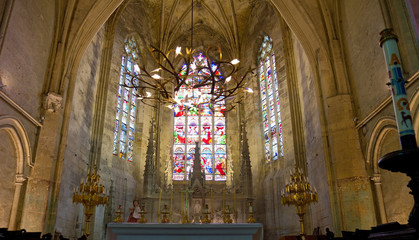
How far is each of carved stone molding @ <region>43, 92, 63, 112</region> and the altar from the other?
262 inches

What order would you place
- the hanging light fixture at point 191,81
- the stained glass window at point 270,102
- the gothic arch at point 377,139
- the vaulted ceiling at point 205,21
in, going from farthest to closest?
the vaulted ceiling at point 205,21
the stained glass window at point 270,102
the hanging light fixture at point 191,81
the gothic arch at point 377,139

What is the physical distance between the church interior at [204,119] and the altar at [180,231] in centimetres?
142

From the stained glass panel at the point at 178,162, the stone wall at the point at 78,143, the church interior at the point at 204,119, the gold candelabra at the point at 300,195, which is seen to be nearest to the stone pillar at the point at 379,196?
the church interior at the point at 204,119

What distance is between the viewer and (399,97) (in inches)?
106

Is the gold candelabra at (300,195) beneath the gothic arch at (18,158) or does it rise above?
beneath

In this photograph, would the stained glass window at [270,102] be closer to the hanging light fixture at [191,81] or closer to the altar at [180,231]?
the hanging light fixture at [191,81]

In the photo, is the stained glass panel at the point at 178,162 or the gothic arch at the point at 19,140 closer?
the gothic arch at the point at 19,140

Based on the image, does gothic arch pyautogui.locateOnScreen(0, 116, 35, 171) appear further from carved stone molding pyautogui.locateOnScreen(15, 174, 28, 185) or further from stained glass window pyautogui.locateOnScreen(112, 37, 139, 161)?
stained glass window pyautogui.locateOnScreen(112, 37, 139, 161)

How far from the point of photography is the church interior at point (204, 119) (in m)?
8.44

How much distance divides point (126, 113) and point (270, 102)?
22.2 feet

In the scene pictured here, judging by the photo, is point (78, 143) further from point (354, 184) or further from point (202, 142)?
point (354, 184)

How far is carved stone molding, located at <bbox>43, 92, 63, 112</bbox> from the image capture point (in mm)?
10062

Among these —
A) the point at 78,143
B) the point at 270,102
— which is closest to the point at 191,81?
the point at 270,102

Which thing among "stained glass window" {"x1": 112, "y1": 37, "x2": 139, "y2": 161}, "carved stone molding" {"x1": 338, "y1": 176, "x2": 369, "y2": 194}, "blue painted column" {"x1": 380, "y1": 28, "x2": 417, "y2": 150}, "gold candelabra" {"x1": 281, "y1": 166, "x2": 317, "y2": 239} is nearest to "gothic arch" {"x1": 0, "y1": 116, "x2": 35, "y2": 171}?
"stained glass window" {"x1": 112, "y1": 37, "x2": 139, "y2": 161}
